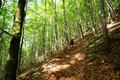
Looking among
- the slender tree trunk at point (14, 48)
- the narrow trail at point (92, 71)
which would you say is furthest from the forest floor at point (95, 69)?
the slender tree trunk at point (14, 48)

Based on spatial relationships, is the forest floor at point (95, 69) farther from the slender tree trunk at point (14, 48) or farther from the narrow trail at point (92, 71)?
the slender tree trunk at point (14, 48)

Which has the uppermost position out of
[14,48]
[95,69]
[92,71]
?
[14,48]

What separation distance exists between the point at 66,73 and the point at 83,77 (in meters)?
2.17

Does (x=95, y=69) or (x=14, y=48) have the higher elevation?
(x=14, y=48)

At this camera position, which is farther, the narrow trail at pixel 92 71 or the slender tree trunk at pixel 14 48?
the narrow trail at pixel 92 71

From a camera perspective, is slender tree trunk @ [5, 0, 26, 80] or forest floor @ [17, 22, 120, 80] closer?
slender tree trunk @ [5, 0, 26, 80]

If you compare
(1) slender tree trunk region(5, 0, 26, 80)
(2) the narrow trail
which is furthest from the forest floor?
(1) slender tree trunk region(5, 0, 26, 80)

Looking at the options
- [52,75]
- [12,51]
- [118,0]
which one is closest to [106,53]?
[52,75]

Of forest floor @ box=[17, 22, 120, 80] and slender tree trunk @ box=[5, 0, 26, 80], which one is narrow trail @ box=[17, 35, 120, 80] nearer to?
forest floor @ box=[17, 22, 120, 80]

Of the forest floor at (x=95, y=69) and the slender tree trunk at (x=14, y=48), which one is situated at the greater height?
the slender tree trunk at (x=14, y=48)

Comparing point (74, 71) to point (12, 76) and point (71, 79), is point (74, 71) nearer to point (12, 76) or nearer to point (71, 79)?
point (71, 79)

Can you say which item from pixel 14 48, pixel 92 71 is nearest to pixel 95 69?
pixel 92 71

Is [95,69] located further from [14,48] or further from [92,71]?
[14,48]

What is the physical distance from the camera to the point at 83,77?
11375 mm
